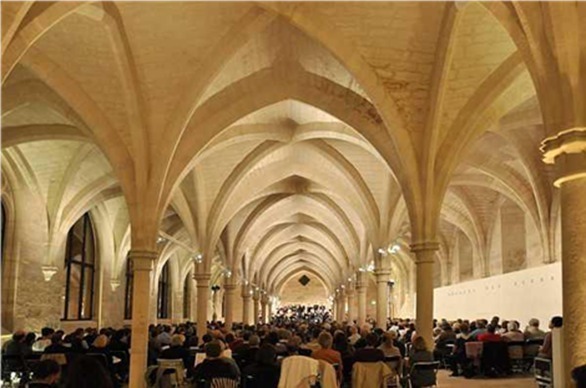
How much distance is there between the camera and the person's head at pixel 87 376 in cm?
363

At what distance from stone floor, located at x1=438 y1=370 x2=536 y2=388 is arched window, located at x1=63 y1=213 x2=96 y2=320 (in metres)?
14.6

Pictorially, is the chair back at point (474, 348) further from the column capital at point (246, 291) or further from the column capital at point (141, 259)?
the column capital at point (246, 291)

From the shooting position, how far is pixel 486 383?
1255 centimetres

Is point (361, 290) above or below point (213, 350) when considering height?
above

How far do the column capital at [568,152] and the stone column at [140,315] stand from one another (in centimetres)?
927

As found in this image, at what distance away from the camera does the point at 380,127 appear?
1529 cm

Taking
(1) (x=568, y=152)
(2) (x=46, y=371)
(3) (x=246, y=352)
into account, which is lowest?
(3) (x=246, y=352)

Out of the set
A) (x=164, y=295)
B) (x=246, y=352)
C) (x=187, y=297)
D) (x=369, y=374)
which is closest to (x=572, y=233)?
(x=369, y=374)

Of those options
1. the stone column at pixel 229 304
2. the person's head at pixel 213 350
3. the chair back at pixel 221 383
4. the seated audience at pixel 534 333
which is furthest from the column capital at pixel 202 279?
the chair back at pixel 221 383

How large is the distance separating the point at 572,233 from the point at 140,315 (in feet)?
30.9

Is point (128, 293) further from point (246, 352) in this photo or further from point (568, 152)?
point (568, 152)

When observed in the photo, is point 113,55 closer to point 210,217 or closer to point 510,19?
point 510,19

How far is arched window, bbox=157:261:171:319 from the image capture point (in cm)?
3522

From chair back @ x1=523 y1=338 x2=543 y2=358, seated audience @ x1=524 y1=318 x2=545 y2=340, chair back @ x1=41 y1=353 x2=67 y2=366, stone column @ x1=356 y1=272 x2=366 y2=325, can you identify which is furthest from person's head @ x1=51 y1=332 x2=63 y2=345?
stone column @ x1=356 y1=272 x2=366 y2=325
